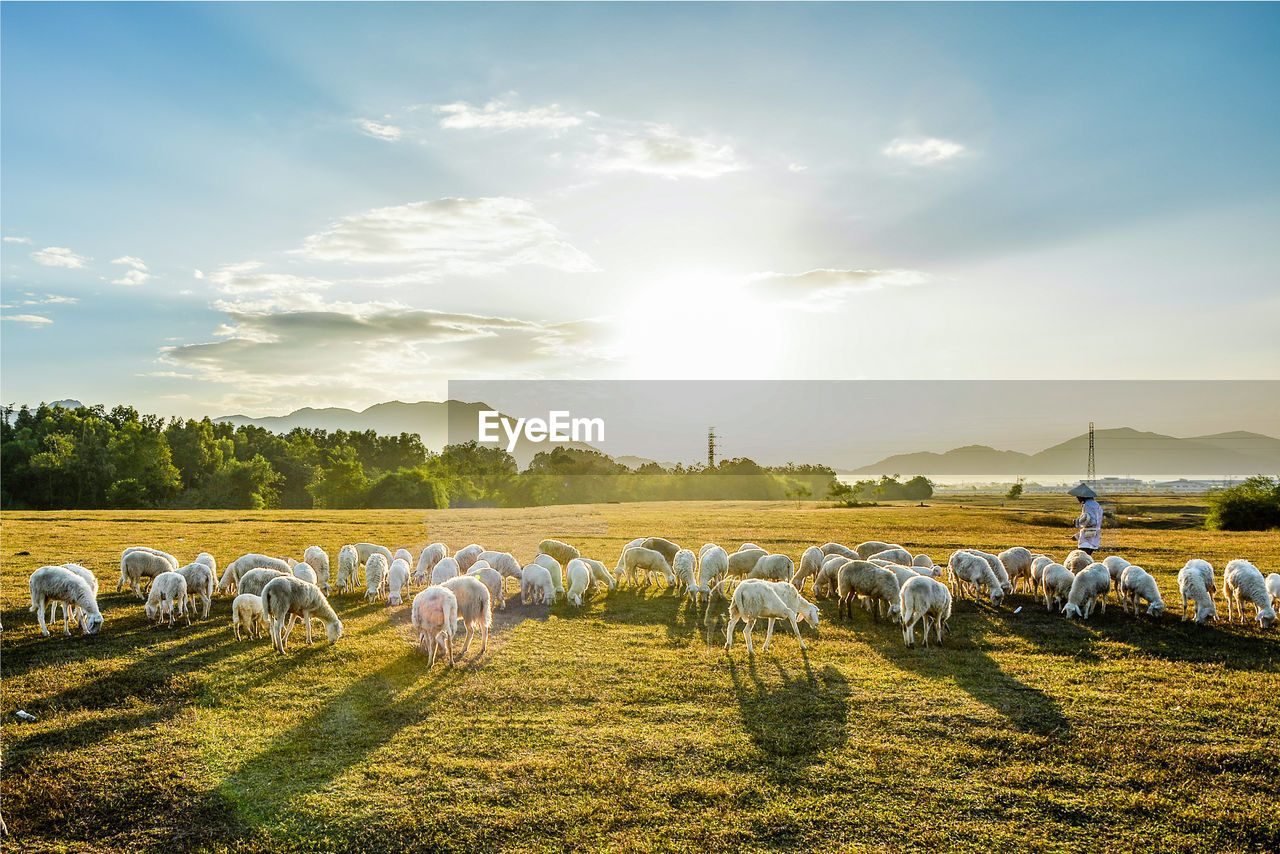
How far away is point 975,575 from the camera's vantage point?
Answer: 1705 centimetres

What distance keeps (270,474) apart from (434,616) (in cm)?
9834

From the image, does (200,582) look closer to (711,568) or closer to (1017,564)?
(711,568)

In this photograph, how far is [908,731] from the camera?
9047mm

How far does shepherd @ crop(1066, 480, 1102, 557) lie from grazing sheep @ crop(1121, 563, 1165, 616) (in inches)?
138

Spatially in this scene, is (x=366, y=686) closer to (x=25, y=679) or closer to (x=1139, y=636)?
(x=25, y=679)

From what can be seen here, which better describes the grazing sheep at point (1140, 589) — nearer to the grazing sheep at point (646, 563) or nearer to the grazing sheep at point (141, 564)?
the grazing sheep at point (646, 563)

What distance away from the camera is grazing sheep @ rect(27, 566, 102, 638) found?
1368cm

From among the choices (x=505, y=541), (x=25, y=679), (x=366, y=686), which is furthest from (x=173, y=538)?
(x=366, y=686)

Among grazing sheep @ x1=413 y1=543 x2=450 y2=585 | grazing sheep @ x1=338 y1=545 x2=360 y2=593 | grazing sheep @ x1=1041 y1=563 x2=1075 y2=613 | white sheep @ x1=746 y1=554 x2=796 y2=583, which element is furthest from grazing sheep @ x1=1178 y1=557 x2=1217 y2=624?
grazing sheep @ x1=338 y1=545 x2=360 y2=593

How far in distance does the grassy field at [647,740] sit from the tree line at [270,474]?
81.9 meters

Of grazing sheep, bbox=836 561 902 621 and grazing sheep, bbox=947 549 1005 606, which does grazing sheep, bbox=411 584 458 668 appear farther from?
grazing sheep, bbox=947 549 1005 606

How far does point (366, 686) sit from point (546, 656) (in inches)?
130

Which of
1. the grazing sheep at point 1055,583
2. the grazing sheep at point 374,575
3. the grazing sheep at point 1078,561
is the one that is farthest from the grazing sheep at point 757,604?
the grazing sheep at point 1078,561

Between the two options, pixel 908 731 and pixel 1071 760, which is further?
pixel 908 731
